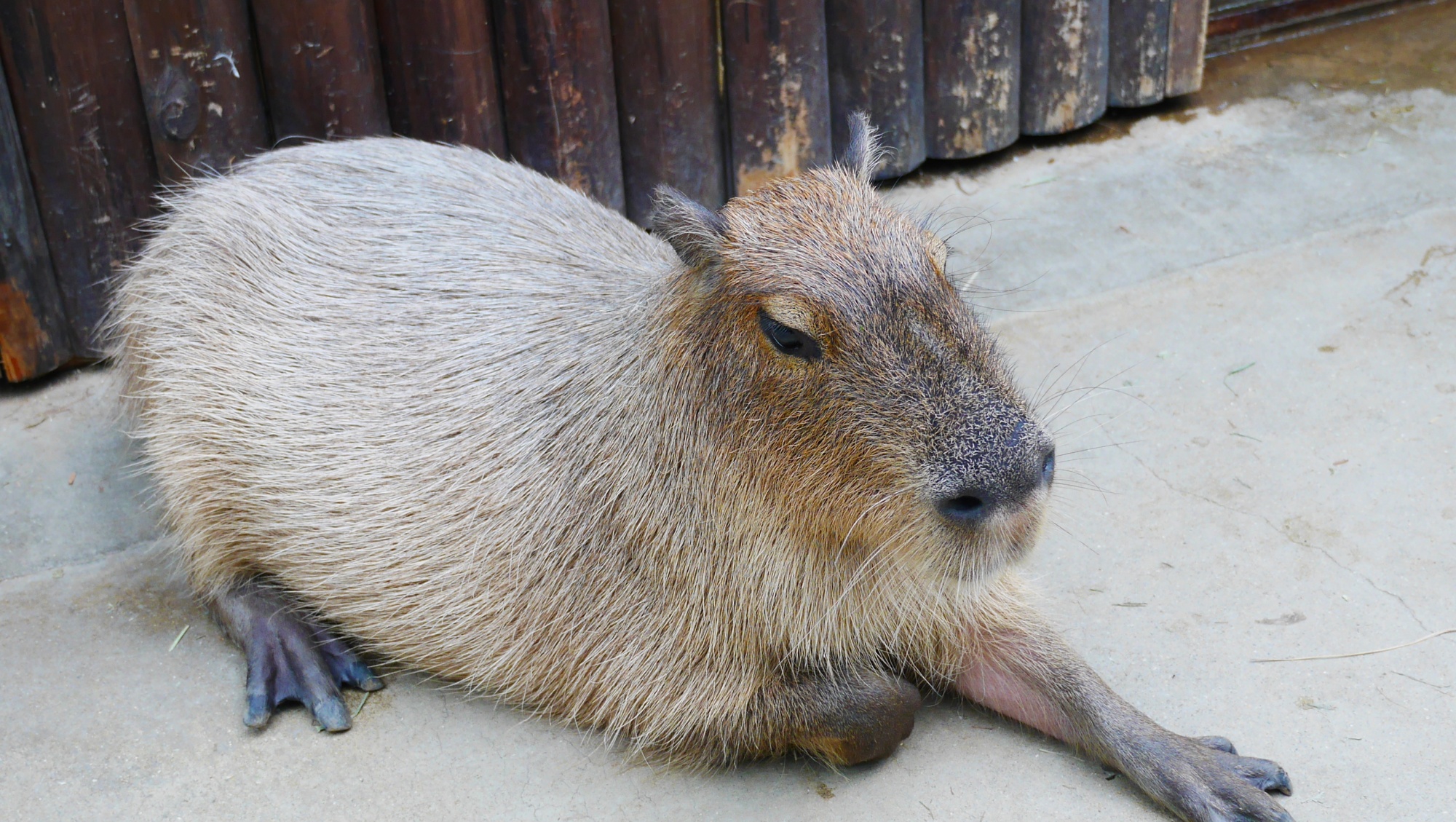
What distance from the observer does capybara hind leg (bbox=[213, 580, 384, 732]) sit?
2.86 meters

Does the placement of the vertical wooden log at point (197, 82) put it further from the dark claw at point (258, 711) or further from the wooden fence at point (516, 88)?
the dark claw at point (258, 711)

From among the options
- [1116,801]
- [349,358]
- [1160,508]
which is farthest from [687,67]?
[1116,801]

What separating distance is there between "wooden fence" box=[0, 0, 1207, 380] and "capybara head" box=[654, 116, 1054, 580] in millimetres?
1588

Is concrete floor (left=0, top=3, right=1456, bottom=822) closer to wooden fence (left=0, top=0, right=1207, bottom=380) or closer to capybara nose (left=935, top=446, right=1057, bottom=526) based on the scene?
wooden fence (left=0, top=0, right=1207, bottom=380)

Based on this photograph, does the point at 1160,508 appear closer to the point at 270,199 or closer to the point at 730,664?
the point at 730,664

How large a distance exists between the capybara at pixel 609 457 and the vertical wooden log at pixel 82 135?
20cm

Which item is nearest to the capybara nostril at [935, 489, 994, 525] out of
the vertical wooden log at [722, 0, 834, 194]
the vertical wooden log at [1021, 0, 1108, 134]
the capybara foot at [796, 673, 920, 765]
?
the capybara foot at [796, 673, 920, 765]

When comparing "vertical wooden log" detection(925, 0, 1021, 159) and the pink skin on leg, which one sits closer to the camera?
the pink skin on leg

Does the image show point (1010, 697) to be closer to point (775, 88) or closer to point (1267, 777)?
point (1267, 777)

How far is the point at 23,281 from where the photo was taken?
360cm

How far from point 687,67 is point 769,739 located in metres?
2.18

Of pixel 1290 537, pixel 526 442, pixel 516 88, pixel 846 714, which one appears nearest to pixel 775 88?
pixel 516 88

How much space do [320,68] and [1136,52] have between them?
272 cm

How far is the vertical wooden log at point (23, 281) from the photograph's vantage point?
344 cm
